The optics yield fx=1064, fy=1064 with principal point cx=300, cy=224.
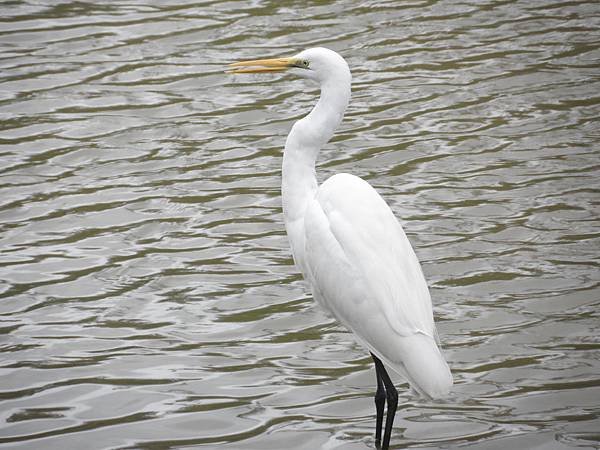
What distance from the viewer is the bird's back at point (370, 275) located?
12.6 ft

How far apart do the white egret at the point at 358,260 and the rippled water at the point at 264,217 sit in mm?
428

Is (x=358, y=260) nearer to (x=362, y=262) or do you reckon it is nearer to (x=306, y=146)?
(x=362, y=262)

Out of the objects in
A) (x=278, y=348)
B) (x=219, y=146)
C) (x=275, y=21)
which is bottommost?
(x=278, y=348)

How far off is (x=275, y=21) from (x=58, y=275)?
170 inches

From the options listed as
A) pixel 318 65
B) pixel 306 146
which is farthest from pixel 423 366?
pixel 318 65

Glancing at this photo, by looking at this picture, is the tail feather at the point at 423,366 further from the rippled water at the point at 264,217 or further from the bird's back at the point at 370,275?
the rippled water at the point at 264,217

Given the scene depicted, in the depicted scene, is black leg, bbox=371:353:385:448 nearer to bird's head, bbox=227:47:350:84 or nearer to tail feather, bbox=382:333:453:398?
tail feather, bbox=382:333:453:398

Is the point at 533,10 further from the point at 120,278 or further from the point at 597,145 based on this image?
the point at 120,278

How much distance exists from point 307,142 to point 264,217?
1.89 meters

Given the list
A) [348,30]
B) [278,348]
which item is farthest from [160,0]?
[278,348]

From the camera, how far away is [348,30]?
8.95 m

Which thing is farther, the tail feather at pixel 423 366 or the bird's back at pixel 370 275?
the bird's back at pixel 370 275

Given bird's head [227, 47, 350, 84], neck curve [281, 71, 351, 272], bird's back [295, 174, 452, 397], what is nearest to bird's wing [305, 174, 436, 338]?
bird's back [295, 174, 452, 397]

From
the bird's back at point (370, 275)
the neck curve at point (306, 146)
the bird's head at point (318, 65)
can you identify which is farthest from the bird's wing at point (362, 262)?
the bird's head at point (318, 65)
